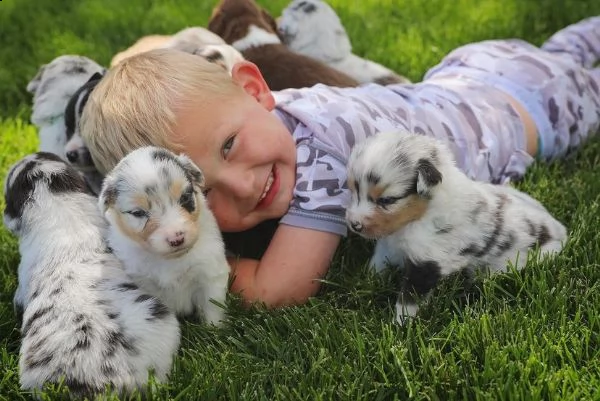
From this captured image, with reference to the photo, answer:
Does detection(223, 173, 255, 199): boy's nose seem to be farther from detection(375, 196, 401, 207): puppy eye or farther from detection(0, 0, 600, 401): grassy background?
detection(375, 196, 401, 207): puppy eye

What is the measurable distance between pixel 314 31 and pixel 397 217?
149 inches

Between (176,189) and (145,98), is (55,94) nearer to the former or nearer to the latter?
(145,98)

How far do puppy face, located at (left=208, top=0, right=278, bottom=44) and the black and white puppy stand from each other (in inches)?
77.8

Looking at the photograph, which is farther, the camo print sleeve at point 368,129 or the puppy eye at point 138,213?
the camo print sleeve at point 368,129

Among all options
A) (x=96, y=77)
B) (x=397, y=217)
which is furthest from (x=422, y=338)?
(x=96, y=77)

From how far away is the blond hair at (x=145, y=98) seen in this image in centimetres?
386

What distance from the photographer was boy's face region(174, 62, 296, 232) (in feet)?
12.7

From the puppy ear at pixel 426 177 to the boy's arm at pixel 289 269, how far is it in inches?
27.9

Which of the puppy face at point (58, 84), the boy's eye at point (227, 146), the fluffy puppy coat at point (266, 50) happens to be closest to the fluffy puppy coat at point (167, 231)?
the boy's eye at point (227, 146)

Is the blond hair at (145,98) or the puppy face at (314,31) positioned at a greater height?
the blond hair at (145,98)

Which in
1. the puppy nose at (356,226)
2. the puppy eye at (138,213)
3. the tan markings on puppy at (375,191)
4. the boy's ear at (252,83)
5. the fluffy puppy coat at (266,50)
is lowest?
the fluffy puppy coat at (266,50)

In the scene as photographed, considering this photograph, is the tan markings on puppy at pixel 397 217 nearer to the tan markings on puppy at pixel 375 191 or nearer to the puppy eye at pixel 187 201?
the tan markings on puppy at pixel 375 191

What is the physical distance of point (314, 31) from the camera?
696 centimetres

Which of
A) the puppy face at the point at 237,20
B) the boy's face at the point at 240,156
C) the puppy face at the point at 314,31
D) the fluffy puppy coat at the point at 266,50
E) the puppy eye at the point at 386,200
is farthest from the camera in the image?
the puppy face at the point at 314,31
